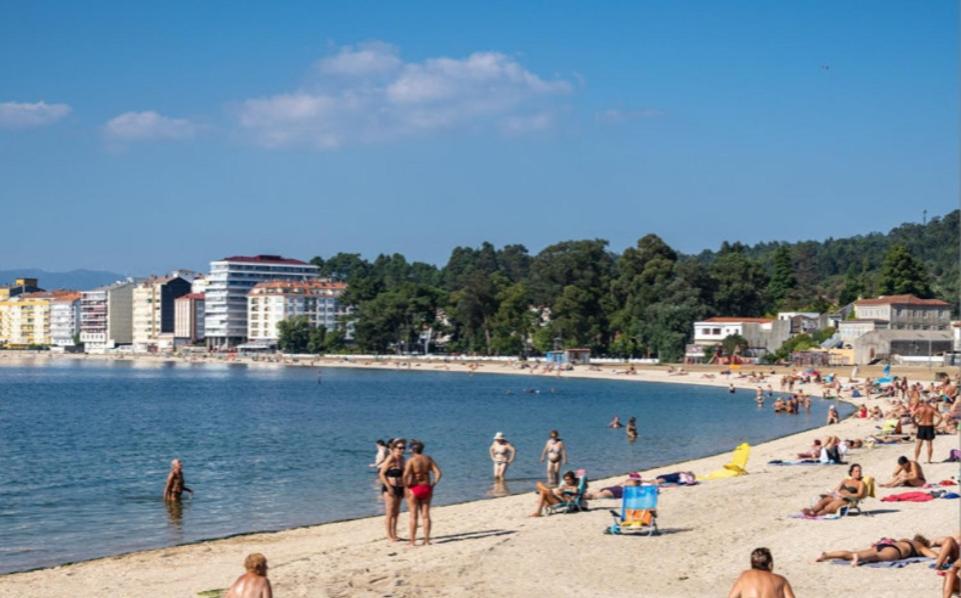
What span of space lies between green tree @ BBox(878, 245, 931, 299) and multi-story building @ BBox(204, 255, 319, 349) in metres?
109

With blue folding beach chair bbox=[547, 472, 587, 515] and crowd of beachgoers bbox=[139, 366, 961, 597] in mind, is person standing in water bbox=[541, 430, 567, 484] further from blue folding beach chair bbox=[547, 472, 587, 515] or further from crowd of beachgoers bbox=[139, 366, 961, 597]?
blue folding beach chair bbox=[547, 472, 587, 515]

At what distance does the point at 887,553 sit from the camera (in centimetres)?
1330

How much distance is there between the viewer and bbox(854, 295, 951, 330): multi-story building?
289 feet

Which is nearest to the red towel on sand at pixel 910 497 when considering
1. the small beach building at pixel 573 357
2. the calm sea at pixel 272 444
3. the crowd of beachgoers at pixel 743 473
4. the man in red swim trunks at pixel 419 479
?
the crowd of beachgoers at pixel 743 473

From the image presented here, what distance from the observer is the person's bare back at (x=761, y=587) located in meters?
8.87

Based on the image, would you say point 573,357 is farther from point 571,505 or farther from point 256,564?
point 256,564

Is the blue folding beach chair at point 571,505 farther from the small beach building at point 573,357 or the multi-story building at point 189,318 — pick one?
the multi-story building at point 189,318

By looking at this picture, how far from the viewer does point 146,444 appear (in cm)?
3869

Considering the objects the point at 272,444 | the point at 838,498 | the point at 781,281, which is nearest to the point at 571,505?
the point at 838,498

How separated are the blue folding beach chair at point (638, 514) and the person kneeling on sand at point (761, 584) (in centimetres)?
694

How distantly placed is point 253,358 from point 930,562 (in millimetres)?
148588

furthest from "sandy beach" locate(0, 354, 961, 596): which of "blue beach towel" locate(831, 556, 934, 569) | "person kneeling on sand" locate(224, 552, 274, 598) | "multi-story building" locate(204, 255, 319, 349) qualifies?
"multi-story building" locate(204, 255, 319, 349)

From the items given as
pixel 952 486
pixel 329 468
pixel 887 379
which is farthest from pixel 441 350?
pixel 952 486

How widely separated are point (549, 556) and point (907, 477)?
28.5ft
